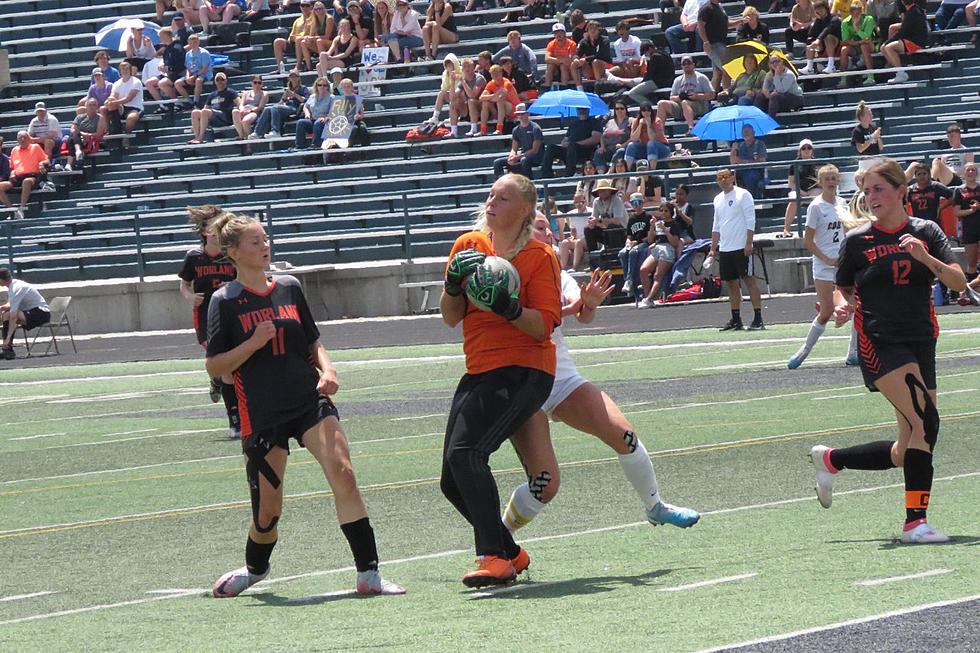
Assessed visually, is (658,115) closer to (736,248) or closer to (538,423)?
(736,248)

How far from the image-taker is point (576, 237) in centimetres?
2878

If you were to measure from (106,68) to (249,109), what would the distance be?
4.57 m

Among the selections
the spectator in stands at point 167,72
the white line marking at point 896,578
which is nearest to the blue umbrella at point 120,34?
the spectator in stands at point 167,72

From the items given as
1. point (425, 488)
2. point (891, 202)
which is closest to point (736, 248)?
point (425, 488)

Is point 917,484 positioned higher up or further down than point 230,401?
higher up

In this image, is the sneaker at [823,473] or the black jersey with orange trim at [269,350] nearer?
Result: the black jersey with orange trim at [269,350]

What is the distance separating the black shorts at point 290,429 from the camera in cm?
783

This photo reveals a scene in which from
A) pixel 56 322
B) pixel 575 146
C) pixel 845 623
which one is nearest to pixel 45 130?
pixel 56 322

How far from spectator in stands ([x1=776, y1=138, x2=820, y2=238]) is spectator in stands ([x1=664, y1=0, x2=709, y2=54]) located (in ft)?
16.3

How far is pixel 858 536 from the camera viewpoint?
848 centimetres

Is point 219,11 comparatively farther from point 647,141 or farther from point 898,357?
point 898,357

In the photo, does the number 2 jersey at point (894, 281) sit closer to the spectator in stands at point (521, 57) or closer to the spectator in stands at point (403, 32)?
the spectator in stands at point (521, 57)

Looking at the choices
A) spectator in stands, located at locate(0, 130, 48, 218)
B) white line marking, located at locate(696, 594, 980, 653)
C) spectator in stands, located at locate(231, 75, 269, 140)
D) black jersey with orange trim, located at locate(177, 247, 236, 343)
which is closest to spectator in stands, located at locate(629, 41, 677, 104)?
spectator in stands, located at locate(231, 75, 269, 140)

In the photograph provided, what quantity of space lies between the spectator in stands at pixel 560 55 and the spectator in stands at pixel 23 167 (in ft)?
34.5
